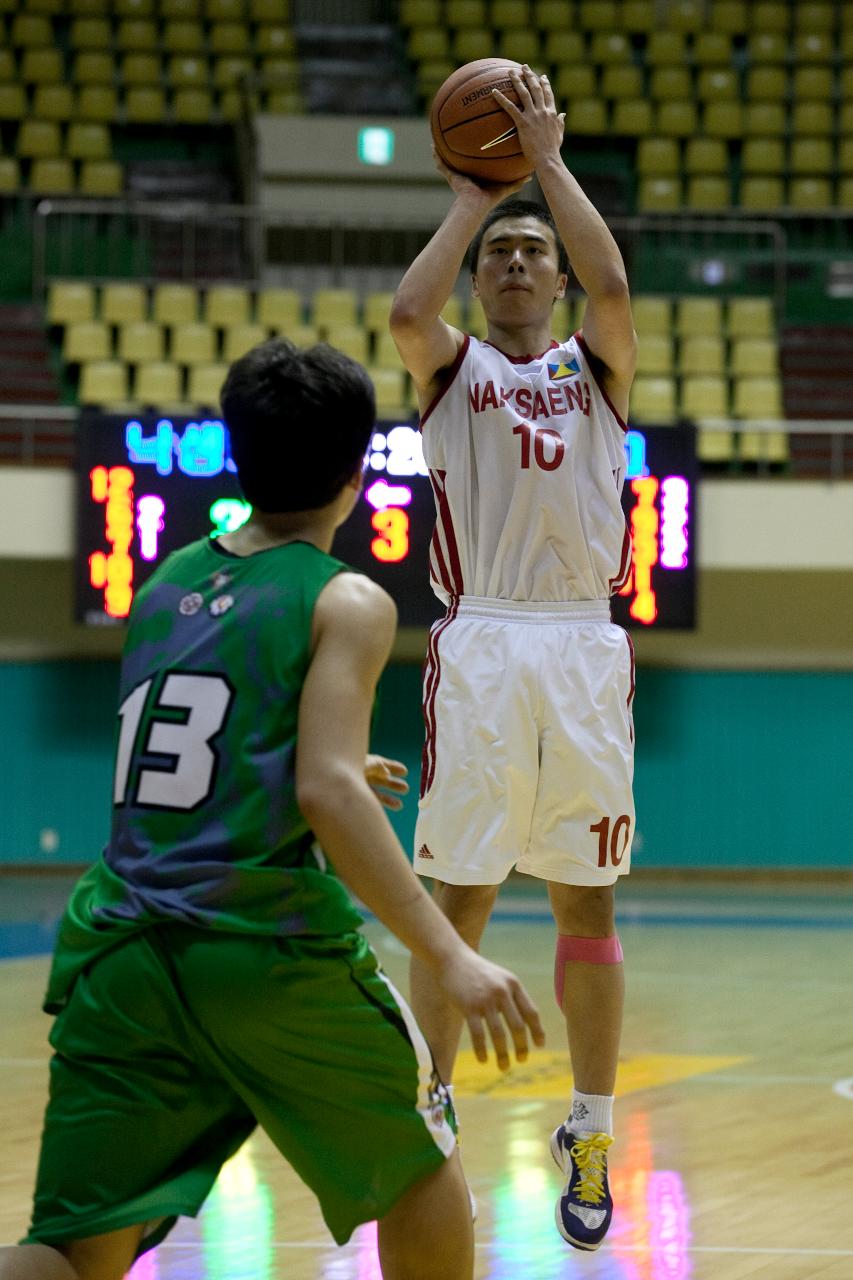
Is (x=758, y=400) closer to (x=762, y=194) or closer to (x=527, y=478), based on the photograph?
(x=762, y=194)

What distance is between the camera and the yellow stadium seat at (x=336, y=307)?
13625 mm

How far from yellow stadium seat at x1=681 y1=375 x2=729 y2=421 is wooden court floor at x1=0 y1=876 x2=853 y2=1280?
5.32m

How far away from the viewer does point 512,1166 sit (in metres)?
4.45

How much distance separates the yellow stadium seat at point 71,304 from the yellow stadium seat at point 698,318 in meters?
4.35

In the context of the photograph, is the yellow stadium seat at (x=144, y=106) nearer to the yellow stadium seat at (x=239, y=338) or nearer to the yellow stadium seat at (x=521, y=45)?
the yellow stadium seat at (x=521, y=45)

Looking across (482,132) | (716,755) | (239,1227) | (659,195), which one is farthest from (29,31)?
(239,1227)

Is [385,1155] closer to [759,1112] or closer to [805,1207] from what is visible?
[805,1207]

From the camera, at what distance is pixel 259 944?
2234 millimetres

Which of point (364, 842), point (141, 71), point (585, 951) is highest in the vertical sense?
point (141, 71)

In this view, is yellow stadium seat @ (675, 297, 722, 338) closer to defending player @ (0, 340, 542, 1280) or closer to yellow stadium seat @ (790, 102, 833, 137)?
yellow stadium seat @ (790, 102, 833, 137)

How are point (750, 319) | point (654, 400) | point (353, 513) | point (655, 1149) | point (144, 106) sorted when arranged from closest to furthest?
point (655, 1149) < point (353, 513) < point (654, 400) < point (750, 319) < point (144, 106)

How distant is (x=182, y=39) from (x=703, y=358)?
5790mm

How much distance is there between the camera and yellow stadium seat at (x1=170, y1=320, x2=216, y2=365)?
13.1m

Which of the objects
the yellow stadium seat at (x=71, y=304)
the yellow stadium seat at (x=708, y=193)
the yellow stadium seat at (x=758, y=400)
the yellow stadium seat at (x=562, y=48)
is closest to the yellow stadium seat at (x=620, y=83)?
the yellow stadium seat at (x=562, y=48)
